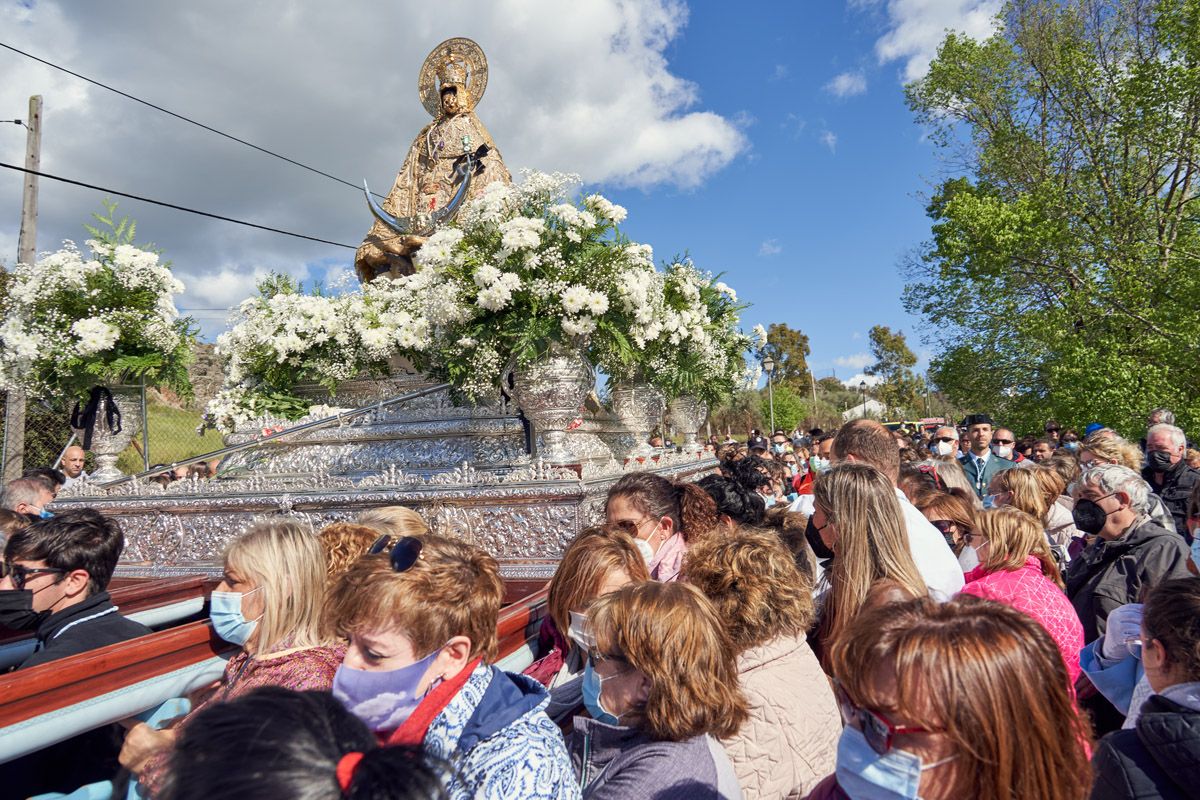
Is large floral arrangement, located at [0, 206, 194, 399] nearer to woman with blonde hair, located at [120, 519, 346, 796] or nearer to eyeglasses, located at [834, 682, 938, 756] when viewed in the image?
woman with blonde hair, located at [120, 519, 346, 796]

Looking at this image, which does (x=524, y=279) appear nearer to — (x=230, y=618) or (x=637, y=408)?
(x=637, y=408)

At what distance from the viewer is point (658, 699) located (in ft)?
5.22

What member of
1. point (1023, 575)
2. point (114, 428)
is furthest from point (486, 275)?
point (114, 428)

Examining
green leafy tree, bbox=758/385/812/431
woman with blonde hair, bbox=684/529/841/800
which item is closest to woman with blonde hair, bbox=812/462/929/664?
woman with blonde hair, bbox=684/529/841/800

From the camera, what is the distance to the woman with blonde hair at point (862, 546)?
2.39m

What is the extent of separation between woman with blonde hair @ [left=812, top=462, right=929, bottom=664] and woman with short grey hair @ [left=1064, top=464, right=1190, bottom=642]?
118 centimetres

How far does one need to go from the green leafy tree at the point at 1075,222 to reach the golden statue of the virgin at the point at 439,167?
31.8 ft

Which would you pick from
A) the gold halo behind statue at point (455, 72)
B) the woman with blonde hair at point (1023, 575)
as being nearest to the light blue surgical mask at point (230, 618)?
the woman with blonde hair at point (1023, 575)

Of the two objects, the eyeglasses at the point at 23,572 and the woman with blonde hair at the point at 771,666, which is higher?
the eyeglasses at the point at 23,572

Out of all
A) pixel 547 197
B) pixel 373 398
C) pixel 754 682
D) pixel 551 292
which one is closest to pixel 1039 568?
pixel 754 682

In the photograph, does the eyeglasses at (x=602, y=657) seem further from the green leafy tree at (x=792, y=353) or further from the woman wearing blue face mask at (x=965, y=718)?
the green leafy tree at (x=792, y=353)

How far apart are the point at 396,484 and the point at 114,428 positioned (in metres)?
3.41

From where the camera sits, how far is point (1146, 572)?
290cm

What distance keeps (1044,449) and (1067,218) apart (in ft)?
20.6
